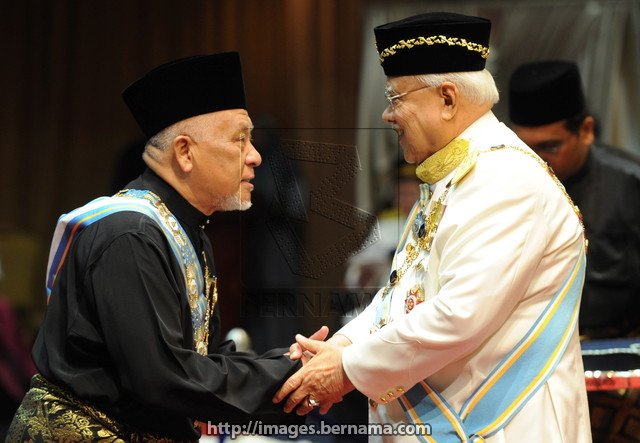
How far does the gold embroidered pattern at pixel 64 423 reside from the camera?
2.67 m

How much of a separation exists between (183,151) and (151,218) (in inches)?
10.6

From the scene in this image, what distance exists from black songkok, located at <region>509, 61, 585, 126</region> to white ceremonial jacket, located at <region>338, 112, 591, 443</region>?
67.7 inches

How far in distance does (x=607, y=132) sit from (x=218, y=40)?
2.14 metres

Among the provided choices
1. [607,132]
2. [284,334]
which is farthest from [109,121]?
[607,132]

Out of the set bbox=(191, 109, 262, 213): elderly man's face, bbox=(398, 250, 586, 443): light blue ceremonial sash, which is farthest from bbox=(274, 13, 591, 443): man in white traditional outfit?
bbox=(191, 109, 262, 213): elderly man's face

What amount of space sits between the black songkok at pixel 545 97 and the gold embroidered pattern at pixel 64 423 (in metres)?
2.43

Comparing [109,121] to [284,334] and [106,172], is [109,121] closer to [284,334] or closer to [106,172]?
[106,172]

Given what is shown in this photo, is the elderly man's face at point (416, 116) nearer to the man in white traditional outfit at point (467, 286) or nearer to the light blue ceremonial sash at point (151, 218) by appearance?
the man in white traditional outfit at point (467, 286)

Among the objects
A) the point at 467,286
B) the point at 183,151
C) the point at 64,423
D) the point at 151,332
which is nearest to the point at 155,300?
the point at 151,332

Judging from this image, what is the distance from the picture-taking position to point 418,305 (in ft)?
9.04

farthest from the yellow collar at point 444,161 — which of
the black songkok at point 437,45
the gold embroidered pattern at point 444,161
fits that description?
the black songkok at point 437,45

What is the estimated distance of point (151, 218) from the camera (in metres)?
2.79

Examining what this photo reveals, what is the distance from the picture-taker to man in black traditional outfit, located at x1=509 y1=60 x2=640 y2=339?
14.4 feet

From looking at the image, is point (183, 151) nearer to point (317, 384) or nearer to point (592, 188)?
point (317, 384)
